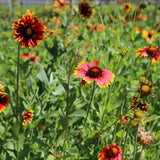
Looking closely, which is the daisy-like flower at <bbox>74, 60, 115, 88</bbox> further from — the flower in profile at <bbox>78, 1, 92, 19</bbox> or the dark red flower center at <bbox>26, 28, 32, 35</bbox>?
the flower in profile at <bbox>78, 1, 92, 19</bbox>

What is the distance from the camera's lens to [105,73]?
0.77 meters

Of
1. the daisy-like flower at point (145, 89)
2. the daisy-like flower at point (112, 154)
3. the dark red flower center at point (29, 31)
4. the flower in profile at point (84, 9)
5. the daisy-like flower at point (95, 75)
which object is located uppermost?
the flower in profile at point (84, 9)

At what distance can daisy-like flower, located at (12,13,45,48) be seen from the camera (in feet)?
2.43

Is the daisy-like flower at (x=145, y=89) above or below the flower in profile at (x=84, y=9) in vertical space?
below

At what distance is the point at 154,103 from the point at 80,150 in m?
0.61

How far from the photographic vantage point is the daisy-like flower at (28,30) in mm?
742

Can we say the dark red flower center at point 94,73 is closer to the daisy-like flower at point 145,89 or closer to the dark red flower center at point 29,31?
the daisy-like flower at point 145,89

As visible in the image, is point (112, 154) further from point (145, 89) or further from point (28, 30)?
point (28, 30)

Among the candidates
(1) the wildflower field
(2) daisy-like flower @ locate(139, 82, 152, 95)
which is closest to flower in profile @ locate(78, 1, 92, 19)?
(1) the wildflower field

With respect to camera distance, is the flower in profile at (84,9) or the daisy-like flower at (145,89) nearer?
the daisy-like flower at (145,89)

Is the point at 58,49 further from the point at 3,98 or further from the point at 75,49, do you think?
the point at 3,98

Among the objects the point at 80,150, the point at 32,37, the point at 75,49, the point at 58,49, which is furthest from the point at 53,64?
the point at 80,150

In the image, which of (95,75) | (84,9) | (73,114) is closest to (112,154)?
(73,114)

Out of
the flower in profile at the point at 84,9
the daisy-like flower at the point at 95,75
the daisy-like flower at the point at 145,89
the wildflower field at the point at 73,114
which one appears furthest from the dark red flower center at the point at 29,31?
the flower in profile at the point at 84,9
